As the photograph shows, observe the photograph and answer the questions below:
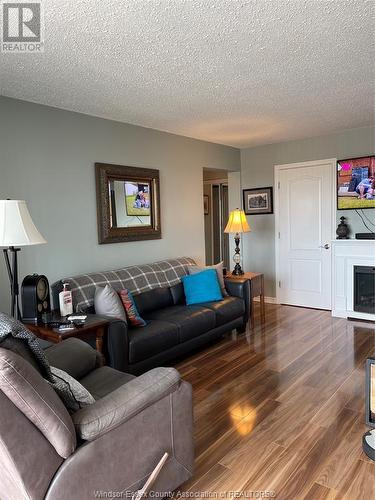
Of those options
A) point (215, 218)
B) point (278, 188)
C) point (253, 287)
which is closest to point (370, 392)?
point (253, 287)

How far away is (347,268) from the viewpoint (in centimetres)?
477

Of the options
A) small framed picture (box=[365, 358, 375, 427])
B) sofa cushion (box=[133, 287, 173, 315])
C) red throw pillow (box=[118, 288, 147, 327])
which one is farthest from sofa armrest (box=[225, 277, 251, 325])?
small framed picture (box=[365, 358, 375, 427])

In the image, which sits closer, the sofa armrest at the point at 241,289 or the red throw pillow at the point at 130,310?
the red throw pillow at the point at 130,310

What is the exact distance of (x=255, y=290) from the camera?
15.2ft

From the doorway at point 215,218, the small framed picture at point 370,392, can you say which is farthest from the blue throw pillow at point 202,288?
the doorway at point 215,218

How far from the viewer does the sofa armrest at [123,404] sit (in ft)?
4.81

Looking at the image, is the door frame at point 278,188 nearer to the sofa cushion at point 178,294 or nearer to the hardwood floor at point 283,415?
the hardwood floor at point 283,415

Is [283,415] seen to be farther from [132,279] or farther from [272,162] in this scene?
[272,162]

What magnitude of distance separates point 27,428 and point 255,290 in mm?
3637

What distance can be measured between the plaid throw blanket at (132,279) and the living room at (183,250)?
2 centimetres

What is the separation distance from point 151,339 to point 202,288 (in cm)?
112

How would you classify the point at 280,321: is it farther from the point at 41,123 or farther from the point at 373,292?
the point at 41,123

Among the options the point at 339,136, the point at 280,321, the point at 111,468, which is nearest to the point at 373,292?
the point at 280,321

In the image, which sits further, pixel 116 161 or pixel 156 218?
pixel 156 218
